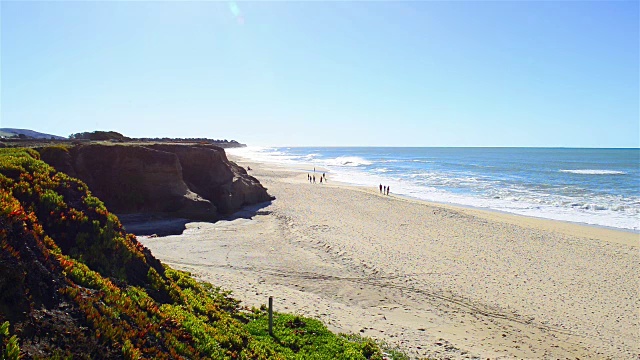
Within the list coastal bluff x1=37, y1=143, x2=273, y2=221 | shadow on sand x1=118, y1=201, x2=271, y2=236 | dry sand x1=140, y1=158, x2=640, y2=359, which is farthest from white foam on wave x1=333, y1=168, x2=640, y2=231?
shadow on sand x1=118, y1=201, x2=271, y2=236

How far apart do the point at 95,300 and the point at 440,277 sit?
42.1 feet

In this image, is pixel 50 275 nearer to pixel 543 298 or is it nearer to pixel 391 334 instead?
pixel 391 334

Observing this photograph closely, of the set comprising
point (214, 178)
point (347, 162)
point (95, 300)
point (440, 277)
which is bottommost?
point (440, 277)

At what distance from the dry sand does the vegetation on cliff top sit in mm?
2111

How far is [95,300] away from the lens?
5.81 m

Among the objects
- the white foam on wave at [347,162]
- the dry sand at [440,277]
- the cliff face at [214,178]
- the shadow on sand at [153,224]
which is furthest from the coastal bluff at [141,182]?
the white foam on wave at [347,162]

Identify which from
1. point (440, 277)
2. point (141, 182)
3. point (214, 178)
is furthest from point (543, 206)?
point (141, 182)

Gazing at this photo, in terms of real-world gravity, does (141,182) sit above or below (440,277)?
above

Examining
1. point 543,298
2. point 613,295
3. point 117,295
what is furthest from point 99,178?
point 613,295

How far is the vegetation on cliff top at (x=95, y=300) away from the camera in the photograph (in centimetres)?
492

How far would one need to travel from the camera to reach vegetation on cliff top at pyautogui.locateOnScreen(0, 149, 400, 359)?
492 cm

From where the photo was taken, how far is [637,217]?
30141 mm

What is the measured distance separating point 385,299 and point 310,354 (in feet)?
17.7

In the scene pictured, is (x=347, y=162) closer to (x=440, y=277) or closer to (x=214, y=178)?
(x=214, y=178)
